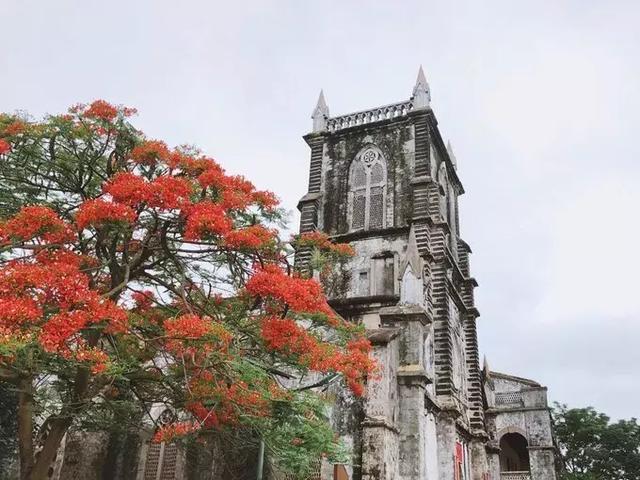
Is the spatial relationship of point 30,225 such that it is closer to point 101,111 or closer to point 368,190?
point 101,111

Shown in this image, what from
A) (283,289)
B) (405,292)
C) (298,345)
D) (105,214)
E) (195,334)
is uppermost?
(405,292)

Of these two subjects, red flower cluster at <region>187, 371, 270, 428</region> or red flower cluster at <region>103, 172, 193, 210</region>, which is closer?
red flower cluster at <region>103, 172, 193, 210</region>

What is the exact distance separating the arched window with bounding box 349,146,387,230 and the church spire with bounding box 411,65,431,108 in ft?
8.48

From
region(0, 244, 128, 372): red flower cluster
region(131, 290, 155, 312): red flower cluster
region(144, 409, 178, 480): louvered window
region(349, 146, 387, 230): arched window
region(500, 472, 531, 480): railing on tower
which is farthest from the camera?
region(500, 472, 531, 480): railing on tower

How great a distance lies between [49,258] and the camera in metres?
9.97

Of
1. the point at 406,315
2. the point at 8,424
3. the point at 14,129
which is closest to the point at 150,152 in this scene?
the point at 14,129

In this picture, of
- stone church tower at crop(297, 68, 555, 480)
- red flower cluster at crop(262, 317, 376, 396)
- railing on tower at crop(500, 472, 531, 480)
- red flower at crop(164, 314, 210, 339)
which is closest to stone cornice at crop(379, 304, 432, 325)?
stone church tower at crop(297, 68, 555, 480)

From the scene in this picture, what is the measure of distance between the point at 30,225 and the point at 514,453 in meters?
30.6

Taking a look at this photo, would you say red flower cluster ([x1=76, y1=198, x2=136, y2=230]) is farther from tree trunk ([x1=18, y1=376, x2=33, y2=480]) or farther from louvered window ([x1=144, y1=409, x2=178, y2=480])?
louvered window ([x1=144, y1=409, x2=178, y2=480])

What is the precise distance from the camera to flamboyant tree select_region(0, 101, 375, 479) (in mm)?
9266

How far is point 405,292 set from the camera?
766 inches

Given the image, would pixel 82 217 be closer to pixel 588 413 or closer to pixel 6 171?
pixel 6 171

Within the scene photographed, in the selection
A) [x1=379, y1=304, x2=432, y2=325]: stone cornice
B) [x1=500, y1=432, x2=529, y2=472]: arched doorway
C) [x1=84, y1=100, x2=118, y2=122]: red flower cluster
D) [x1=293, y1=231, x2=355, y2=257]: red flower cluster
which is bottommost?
[x1=500, y1=432, x2=529, y2=472]: arched doorway

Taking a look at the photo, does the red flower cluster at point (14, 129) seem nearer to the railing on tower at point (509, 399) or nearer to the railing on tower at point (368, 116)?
the railing on tower at point (368, 116)
